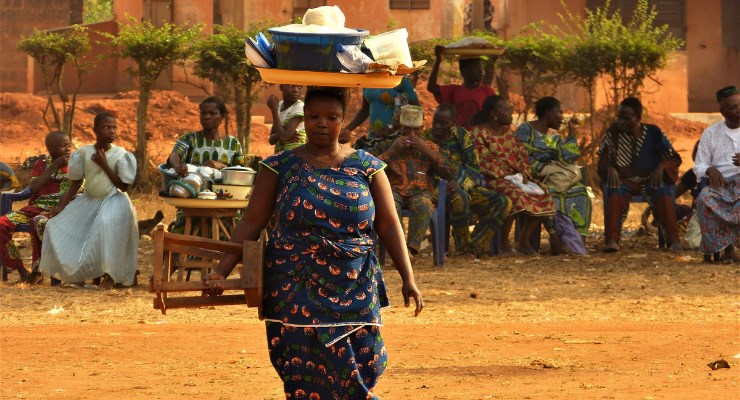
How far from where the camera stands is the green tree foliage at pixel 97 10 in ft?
129

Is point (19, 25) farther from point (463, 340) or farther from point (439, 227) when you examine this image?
point (463, 340)

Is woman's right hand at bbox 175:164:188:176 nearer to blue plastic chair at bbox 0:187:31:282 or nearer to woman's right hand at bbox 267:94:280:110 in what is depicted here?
woman's right hand at bbox 267:94:280:110

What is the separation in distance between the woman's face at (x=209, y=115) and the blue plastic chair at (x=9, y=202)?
1.76 meters

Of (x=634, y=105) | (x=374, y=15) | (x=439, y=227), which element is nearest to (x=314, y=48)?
(x=439, y=227)

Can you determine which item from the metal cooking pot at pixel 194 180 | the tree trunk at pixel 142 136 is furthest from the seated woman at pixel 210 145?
the tree trunk at pixel 142 136

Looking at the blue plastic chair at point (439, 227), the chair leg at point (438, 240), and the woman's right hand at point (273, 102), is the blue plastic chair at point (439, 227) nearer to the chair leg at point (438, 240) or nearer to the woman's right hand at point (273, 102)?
the chair leg at point (438, 240)

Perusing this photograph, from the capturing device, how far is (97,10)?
40.3 m

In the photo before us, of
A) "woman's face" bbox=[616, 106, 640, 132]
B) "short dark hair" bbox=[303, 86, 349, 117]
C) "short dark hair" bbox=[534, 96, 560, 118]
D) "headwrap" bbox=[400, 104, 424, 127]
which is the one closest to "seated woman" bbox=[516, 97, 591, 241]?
"short dark hair" bbox=[534, 96, 560, 118]

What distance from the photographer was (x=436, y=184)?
1205 centimetres

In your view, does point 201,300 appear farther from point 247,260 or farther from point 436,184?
point 436,184

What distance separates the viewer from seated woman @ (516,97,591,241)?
12992 millimetres

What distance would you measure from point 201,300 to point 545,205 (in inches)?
317

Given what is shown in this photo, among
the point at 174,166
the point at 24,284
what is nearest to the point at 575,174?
the point at 174,166

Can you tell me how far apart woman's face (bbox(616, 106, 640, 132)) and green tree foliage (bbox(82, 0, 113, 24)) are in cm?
2739
